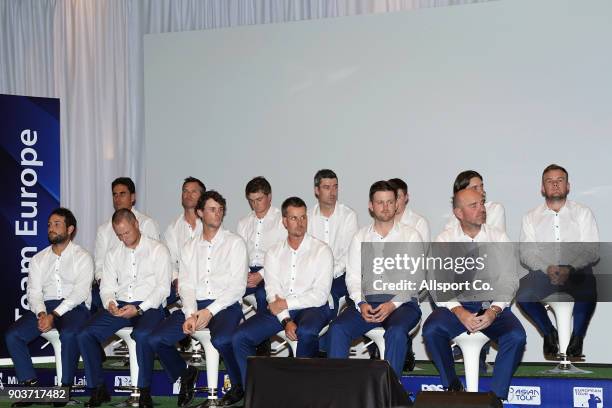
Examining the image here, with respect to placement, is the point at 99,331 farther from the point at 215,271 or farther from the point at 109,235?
the point at 109,235

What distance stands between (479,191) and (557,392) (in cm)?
148

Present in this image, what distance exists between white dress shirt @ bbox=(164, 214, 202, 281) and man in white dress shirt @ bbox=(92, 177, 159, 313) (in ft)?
0.46

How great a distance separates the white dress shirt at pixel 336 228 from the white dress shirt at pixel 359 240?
0.73 meters

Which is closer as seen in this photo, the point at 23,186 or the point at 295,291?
the point at 295,291

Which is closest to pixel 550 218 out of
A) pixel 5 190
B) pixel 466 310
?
pixel 466 310

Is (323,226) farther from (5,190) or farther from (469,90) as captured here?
(5,190)

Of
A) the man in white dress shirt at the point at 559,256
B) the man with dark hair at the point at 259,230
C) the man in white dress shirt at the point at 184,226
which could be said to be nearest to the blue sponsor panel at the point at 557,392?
the man in white dress shirt at the point at 559,256

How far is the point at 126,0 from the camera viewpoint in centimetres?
952

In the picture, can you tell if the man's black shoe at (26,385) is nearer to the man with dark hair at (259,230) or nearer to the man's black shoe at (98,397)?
the man's black shoe at (98,397)

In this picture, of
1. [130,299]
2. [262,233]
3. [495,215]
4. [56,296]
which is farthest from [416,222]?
[56,296]

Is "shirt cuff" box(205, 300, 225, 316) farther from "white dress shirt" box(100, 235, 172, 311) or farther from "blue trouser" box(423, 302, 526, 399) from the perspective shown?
"blue trouser" box(423, 302, 526, 399)

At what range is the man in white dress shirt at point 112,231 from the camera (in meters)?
7.98

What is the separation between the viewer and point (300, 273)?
679 centimetres

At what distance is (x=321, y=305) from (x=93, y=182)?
3782 mm
